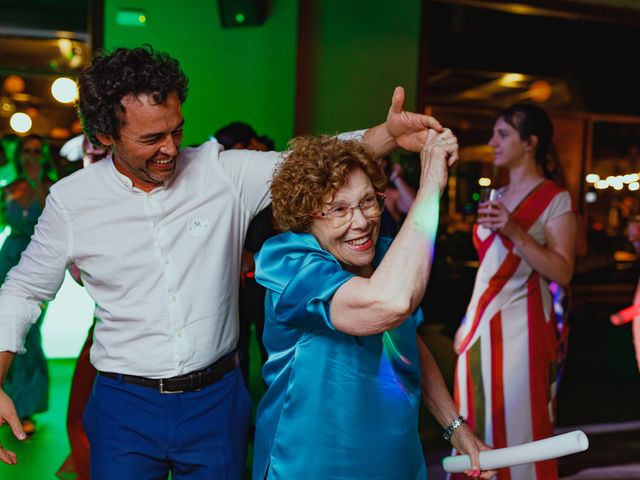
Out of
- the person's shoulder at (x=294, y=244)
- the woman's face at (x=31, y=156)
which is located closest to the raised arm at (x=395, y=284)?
the person's shoulder at (x=294, y=244)

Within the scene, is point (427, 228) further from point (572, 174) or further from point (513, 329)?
point (572, 174)

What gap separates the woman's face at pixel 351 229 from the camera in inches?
50.8

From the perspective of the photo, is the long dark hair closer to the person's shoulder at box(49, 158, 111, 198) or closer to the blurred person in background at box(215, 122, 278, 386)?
the blurred person in background at box(215, 122, 278, 386)

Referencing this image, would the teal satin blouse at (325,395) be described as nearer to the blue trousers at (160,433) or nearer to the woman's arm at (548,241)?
the blue trousers at (160,433)

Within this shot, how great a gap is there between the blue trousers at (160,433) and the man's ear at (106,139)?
603 millimetres

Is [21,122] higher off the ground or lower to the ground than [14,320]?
higher

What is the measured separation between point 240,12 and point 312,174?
3.99 metres

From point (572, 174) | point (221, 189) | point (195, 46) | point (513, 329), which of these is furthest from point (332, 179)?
point (572, 174)

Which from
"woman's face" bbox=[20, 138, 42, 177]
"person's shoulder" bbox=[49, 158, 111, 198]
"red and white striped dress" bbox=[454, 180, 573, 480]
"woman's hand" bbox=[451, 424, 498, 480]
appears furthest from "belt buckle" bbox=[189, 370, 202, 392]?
"woman's face" bbox=[20, 138, 42, 177]

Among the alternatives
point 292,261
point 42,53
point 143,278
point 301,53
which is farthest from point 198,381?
point 42,53

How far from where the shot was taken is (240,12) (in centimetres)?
487

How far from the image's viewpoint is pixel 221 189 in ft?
5.52

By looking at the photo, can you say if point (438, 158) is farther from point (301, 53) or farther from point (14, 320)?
point (301, 53)

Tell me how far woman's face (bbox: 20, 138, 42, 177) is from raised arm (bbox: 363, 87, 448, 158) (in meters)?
3.25
